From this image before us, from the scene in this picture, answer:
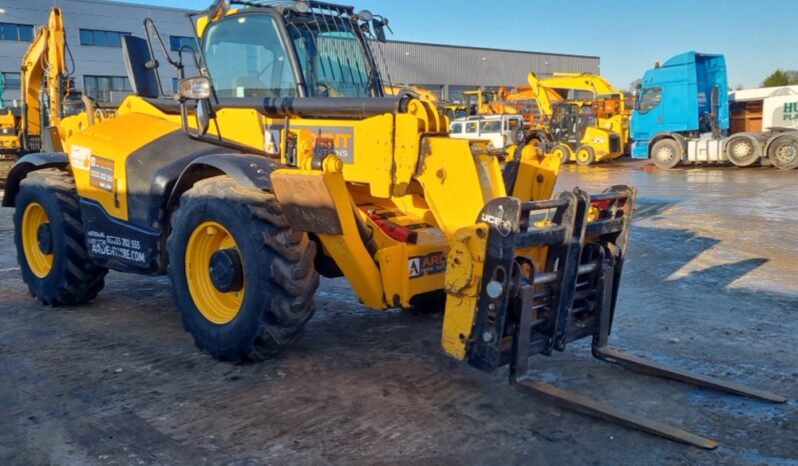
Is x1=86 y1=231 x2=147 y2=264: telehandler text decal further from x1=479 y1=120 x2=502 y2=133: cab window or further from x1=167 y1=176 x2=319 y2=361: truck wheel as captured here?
x1=479 y1=120 x2=502 y2=133: cab window

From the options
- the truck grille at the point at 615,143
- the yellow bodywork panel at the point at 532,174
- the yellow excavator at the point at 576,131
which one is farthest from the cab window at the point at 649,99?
the yellow bodywork panel at the point at 532,174

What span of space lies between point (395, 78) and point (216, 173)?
141ft

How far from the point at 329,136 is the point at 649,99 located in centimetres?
2160

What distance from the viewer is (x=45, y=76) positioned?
43.9 ft

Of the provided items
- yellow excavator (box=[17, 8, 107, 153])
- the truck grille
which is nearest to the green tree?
the truck grille

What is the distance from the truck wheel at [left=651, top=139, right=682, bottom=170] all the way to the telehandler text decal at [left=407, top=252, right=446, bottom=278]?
20463 millimetres

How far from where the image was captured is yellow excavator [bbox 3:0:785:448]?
4.03 m

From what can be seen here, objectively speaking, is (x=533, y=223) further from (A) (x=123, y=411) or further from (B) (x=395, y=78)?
(B) (x=395, y=78)

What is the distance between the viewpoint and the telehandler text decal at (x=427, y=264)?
4629 millimetres

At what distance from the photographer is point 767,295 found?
6.80 metres

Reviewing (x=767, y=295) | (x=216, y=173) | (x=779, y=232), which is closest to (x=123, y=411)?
(x=216, y=173)

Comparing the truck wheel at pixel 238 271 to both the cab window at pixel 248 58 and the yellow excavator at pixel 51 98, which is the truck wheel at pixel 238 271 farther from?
the yellow excavator at pixel 51 98

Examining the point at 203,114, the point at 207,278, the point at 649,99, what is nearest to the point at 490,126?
the point at 649,99

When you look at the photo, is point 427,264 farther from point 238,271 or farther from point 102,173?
point 102,173
